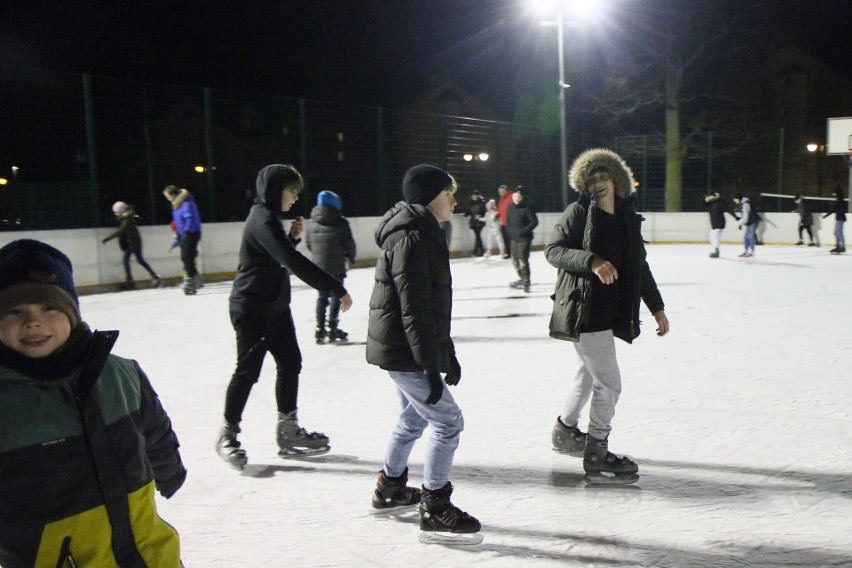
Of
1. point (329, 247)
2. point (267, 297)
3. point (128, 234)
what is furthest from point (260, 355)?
point (128, 234)

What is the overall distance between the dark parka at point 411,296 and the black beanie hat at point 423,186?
0.04 m

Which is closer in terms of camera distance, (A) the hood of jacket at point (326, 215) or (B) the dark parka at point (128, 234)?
(A) the hood of jacket at point (326, 215)

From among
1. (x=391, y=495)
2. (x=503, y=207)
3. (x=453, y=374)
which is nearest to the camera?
(x=453, y=374)

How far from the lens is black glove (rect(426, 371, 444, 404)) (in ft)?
9.55

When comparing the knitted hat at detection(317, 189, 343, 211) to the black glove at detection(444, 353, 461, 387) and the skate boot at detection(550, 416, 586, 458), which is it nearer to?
the skate boot at detection(550, 416, 586, 458)

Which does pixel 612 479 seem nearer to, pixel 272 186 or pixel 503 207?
pixel 272 186

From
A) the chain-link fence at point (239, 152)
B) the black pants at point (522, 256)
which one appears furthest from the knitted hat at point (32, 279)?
the chain-link fence at point (239, 152)

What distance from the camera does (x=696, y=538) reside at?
A: 9.94ft

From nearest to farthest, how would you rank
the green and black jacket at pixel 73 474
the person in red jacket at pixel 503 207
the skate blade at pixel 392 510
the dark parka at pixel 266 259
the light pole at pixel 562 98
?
1. the green and black jacket at pixel 73 474
2. the skate blade at pixel 392 510
3. the dark parka at pixel 266 259
4. the person in red jacket at pixel 503 207
5. the light pole at pixel 562 98

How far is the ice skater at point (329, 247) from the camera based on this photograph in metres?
7.36

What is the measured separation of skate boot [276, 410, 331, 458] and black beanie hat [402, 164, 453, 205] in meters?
1.64

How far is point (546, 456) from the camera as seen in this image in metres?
4.03

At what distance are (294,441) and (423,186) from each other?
1743mm

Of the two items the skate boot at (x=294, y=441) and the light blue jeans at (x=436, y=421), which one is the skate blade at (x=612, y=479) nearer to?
the light blue jeans at (x=436, y=421)
